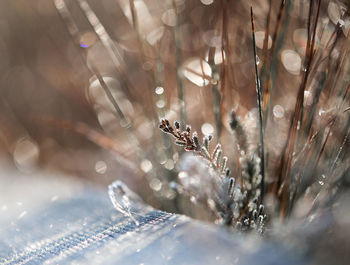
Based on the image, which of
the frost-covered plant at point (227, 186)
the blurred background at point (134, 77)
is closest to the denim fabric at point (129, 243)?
the frost-covered plant at point (227, 186)

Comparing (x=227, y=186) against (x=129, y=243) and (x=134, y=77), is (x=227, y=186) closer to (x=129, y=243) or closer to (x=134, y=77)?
(x=129, y=243)

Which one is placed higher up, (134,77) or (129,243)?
(134,77)

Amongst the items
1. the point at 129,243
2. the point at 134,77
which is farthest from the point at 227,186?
the point at 134,77

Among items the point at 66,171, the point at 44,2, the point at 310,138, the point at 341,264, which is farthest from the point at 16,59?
the point at 341,264

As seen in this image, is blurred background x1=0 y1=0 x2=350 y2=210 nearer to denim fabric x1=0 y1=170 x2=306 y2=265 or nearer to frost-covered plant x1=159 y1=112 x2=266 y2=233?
frost-covered plant x1=159 y1=112 x2=266 y2=233

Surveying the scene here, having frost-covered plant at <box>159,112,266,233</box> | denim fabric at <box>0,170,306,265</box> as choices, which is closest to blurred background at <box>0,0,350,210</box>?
frost-covered plant at <box>159,112,266,233</box>

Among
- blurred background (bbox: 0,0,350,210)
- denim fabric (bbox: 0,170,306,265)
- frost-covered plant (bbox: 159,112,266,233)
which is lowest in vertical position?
denim fabric (bbox: 0,170,306,265)

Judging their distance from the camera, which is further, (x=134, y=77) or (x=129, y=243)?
(x=134, y=77)

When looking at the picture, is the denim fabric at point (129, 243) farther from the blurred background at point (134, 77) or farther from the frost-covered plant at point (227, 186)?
the blurred background at point (134, 77)
